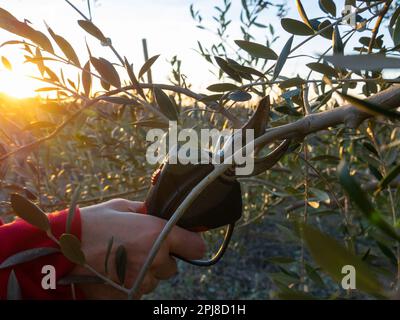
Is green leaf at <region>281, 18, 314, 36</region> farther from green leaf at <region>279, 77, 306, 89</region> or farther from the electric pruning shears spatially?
the electric pruning shears

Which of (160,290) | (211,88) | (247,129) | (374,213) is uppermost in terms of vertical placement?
(211,88)

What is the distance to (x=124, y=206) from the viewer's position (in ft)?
2.90

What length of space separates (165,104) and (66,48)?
7.3 inches

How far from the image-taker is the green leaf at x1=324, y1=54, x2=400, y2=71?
28 cm

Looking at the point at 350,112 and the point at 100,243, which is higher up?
the point at 350,112

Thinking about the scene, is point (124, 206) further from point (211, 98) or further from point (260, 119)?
point (260, 119)

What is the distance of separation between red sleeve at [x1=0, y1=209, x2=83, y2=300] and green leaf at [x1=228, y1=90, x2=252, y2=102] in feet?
1.05

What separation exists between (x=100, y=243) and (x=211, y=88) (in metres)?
0.31

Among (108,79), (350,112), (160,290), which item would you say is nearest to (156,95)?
(108,79)

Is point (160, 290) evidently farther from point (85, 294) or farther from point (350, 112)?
point (350, 112)

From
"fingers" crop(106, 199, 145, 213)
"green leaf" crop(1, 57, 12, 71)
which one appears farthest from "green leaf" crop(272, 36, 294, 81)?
"green leaf" crop(1, 57, 12, 71)

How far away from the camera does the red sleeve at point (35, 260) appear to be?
0.75m
